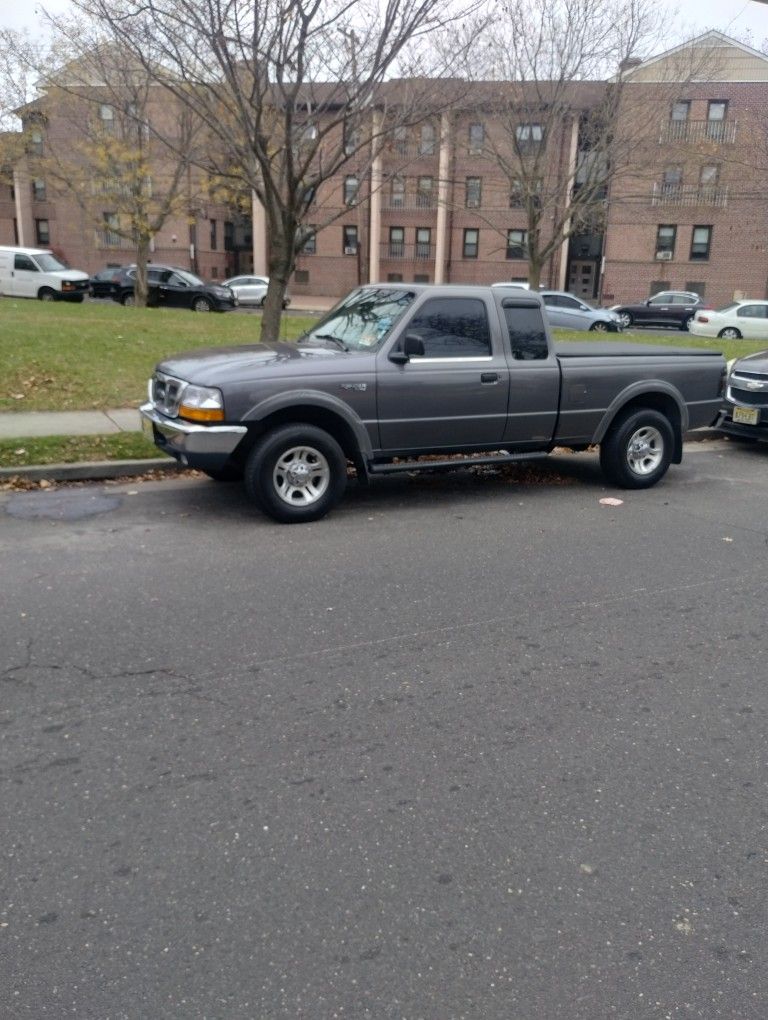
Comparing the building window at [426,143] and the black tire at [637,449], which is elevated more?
the building window at [426,143]

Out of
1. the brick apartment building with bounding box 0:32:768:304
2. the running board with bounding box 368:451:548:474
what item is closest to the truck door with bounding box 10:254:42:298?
the brick apartment building with bounding box 0:32:768:304

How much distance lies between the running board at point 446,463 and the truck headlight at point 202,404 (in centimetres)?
135

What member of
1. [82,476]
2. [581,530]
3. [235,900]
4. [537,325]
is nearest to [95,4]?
[82,476]

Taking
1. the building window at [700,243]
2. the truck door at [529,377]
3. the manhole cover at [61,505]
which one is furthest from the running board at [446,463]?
the building window at [700,243]

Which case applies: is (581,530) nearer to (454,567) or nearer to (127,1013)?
(454,567)

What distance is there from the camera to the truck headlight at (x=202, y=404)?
6492mm

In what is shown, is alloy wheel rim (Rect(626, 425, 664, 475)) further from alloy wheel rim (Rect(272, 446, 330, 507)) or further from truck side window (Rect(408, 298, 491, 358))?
alloy wheel rim (Rect(272, 446, 330, 507))

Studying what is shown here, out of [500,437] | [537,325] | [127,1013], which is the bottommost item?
[127,1013]

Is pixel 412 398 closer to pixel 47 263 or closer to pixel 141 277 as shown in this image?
pixel 141 277

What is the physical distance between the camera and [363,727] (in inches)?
149

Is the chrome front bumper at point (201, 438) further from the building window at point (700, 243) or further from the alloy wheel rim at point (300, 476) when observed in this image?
the building window at point (700, 243)

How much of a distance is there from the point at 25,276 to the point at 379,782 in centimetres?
3006

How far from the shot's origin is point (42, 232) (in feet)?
163

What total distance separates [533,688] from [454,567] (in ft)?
5.93
